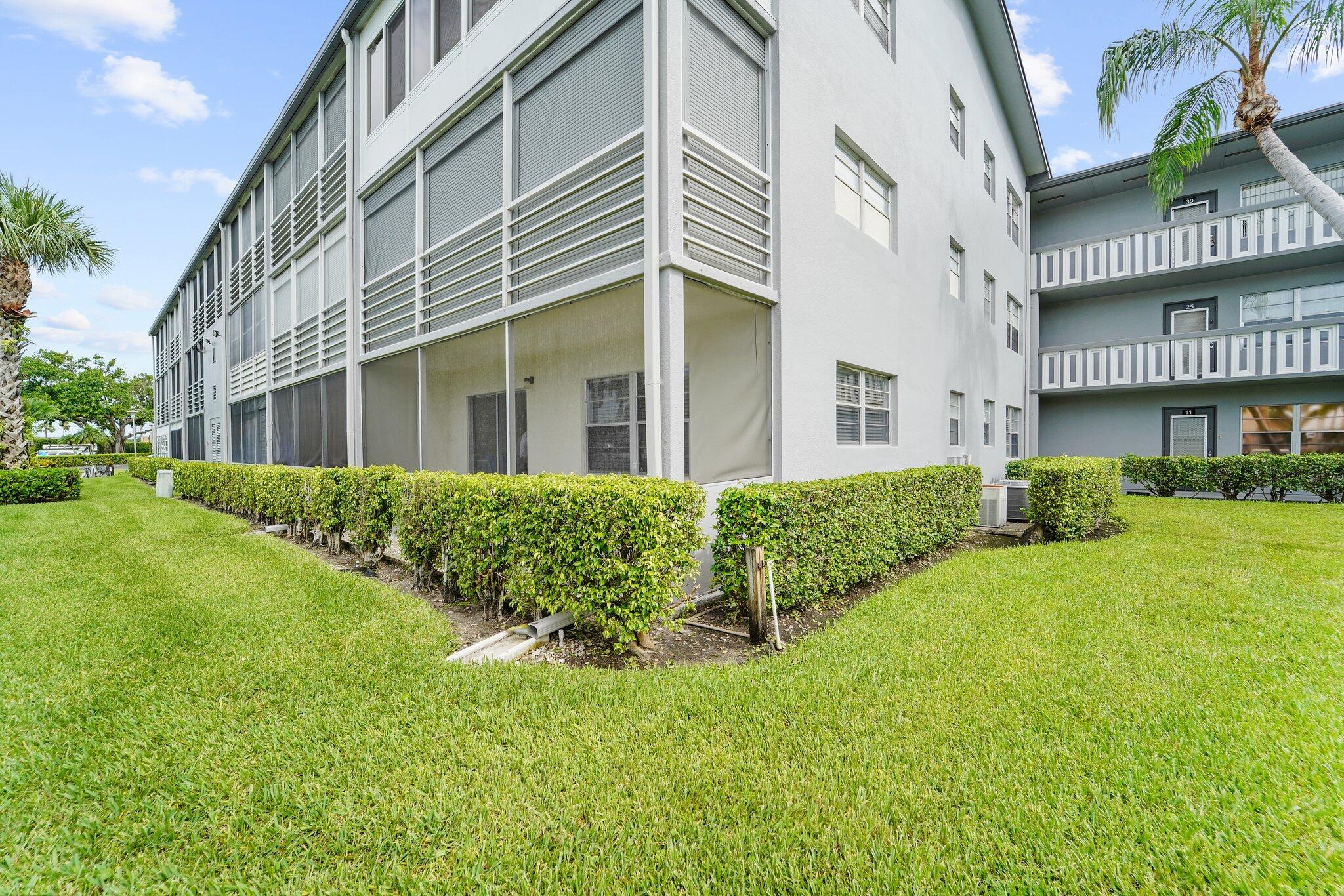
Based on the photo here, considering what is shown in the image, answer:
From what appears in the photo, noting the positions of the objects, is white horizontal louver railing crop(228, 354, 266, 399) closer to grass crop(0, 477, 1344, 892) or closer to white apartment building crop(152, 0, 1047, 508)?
white apartment building crop(152, 0, 1047, 508)

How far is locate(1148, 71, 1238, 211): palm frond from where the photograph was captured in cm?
933

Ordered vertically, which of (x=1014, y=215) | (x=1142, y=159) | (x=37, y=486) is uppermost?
(x=1142, y=159)

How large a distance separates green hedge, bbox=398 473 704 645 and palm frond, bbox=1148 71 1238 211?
12154 millimetres

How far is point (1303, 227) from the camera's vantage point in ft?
43.3

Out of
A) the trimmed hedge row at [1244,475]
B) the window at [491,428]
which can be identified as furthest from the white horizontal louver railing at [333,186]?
the trimmed hedge row at [1244,475]

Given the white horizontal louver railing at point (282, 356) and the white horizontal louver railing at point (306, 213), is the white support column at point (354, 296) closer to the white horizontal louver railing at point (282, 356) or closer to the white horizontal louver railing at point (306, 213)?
the white horizontal louver railing at point (306, 213)

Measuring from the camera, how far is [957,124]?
12422mm

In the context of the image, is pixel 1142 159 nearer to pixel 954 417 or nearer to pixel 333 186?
pixel 954 417

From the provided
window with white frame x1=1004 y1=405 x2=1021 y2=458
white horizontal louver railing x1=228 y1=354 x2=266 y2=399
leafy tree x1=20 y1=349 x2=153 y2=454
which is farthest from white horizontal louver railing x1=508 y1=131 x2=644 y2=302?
leafy tree x1=20 y1=349 x2=153 y2=454

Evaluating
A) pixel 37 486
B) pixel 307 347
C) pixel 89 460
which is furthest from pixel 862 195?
pixel 89 460

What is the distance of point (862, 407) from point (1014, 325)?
1101 cm

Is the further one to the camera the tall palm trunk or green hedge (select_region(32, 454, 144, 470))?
green hedge (select_region(32, 454, 144, 470))

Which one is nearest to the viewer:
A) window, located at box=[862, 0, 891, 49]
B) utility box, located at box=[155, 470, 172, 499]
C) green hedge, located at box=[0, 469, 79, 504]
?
window, located at box=[862, 0, 891, 49]

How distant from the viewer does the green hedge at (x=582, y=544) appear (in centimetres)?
388
